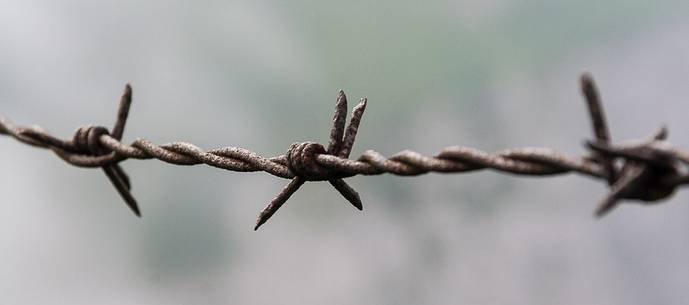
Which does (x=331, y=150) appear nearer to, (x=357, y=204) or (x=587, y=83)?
(x=357, y=204)

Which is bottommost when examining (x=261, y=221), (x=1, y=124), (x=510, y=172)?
(x=261, y=221)

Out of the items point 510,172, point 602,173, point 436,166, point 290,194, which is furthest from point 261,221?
point 602,173

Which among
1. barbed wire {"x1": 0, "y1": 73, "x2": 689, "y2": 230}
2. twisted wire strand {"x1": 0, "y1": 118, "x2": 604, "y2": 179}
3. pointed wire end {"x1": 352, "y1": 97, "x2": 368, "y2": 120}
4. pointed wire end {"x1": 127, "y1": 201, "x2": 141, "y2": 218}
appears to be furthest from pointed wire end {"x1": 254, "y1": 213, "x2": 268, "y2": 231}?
pointed wire end {"x1": 127, "y1": 201, "x2": 141, "y2": 218}

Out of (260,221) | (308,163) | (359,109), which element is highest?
(359,109)

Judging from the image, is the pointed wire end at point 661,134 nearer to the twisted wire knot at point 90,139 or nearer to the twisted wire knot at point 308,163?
the twisted wire knot at point 308,163

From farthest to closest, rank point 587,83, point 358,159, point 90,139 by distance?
point 90,139, point 358,159, point 587,83

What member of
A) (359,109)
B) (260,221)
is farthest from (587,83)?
(260,221)

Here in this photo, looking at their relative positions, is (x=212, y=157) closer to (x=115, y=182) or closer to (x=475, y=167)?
(x=115, y=182)
